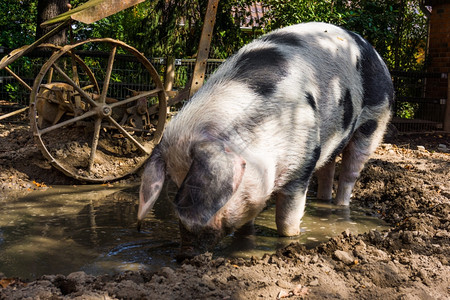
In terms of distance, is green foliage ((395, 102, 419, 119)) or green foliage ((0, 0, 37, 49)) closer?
green foliage ((395, 102, 419, 119))

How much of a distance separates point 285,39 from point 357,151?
4.74 feet

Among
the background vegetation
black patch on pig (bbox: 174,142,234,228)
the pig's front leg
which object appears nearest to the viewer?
black patch on pig (bbox: 174,142,234,228)

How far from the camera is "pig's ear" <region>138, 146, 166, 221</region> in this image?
10.2 ft

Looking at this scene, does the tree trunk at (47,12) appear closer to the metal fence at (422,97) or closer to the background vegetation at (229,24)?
the background vegetation at (229,24)

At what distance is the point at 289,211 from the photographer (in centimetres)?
386

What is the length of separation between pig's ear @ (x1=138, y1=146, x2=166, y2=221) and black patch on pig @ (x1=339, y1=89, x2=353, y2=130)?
5.37ft

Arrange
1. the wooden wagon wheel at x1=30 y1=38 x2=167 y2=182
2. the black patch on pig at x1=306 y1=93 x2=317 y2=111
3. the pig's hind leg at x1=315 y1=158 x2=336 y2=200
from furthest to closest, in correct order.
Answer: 1. the wooden wagon wheel at x1=30 y1=38 x2=167 y2=182
2. the pig's hind leg at x1=315 y1=158 x2=336 y2=200
3. the black patch on pig at x1=306 y1=93 x2=317 y2=111

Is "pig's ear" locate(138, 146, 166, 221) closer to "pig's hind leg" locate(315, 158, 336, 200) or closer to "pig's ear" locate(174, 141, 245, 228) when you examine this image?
"pig's ear" locate(174, 141, 245, 228)

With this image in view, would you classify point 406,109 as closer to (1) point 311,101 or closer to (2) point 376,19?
(2) point 376,19

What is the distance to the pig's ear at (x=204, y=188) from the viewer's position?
2.80 metres

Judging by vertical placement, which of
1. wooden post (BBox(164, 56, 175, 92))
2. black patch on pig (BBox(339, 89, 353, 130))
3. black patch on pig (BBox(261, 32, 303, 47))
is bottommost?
black patch on pig (BBox(339, 89, 353, 130))

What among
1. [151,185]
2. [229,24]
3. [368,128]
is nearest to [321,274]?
[151,185]

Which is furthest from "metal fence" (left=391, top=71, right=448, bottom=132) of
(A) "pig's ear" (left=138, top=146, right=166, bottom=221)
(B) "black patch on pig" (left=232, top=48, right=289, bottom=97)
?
(A) "pig's ear" (left=138, top=146, right=166, bottom=221)

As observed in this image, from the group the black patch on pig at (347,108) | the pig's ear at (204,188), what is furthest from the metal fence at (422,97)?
the pig's ear at (204,188)
